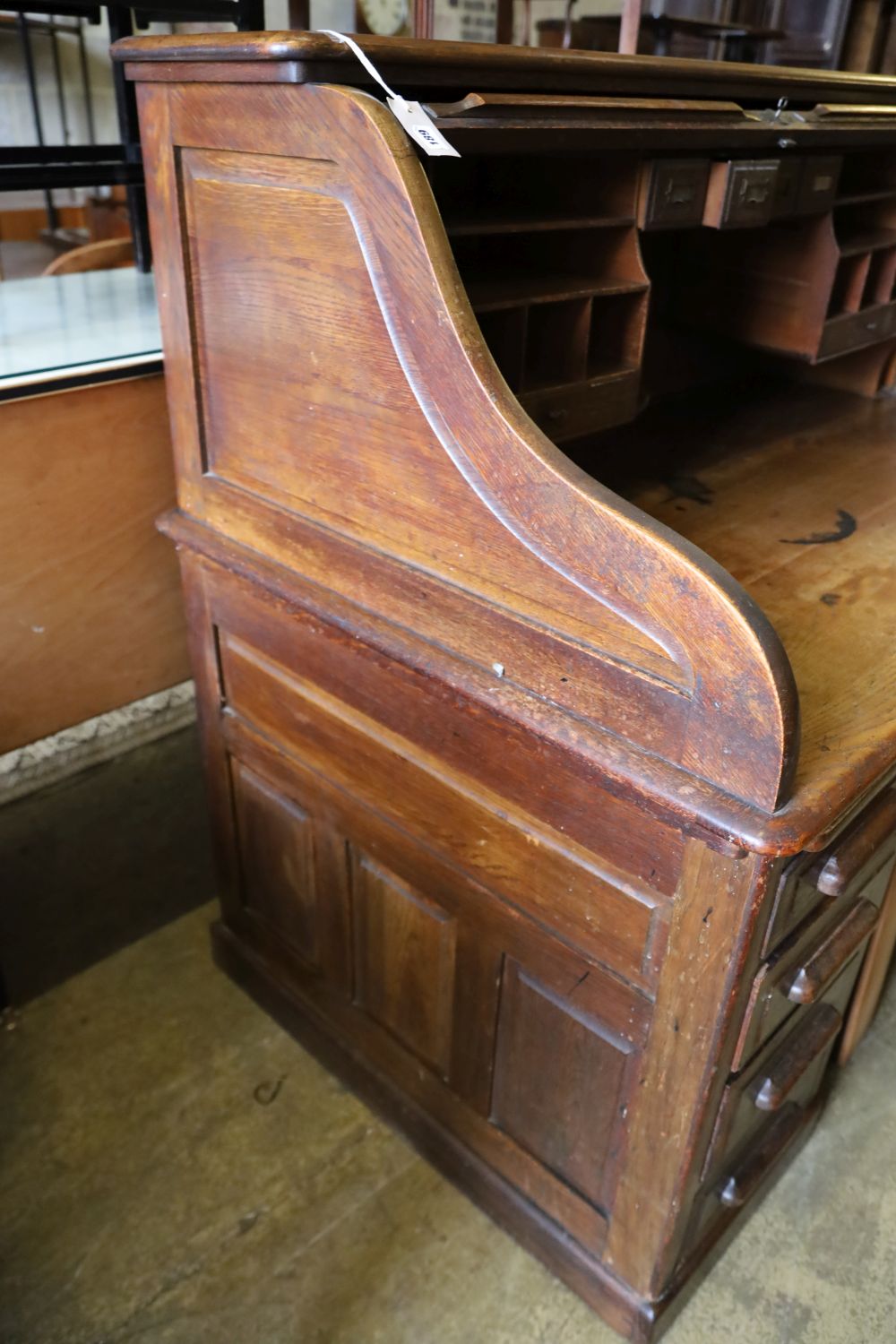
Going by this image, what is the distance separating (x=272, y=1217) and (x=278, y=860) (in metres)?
0.58

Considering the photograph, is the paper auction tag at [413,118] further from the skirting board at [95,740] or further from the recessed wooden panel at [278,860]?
the skirting board at [95,740]

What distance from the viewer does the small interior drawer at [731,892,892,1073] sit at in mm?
1206

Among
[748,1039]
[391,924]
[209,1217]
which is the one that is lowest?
[209,1217]

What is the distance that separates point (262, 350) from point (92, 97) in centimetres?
275

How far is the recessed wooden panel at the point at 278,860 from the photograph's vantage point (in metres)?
1.70

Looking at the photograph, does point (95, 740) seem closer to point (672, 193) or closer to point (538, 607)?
point (538, 607)

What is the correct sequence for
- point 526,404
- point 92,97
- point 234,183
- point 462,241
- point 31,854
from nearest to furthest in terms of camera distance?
1. point 234,183
2. point 526,404
3. point 462,241
4. point 31,854
5. point 92,97

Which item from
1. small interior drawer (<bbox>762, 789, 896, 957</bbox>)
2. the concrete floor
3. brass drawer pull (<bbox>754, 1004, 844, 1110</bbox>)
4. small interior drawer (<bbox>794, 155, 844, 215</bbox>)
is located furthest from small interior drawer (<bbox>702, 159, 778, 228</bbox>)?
the concrete floor

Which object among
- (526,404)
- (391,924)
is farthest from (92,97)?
(391,924)

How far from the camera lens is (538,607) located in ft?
3.55

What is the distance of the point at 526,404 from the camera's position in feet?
4.35

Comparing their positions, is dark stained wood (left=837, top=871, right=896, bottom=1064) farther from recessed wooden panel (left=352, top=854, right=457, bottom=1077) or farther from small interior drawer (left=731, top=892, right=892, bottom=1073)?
recessed wooden panel (left=352, top=854, right=457, bottom=1077)

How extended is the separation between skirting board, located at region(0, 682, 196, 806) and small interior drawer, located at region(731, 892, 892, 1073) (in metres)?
1.14

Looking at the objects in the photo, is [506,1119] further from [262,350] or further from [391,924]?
[262,350]
